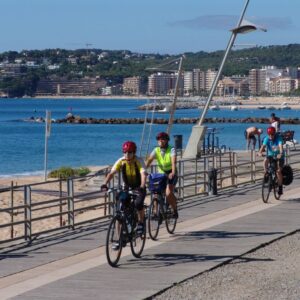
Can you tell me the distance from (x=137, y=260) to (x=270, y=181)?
8215mm

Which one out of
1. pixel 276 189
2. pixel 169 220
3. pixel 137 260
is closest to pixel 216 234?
pixel 169 220

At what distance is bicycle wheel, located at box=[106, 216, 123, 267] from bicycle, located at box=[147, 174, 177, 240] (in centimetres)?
215

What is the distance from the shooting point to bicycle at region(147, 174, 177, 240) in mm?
15012

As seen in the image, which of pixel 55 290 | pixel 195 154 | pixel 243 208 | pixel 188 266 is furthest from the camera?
pixel 195 154

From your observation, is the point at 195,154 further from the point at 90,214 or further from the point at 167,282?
the point at 167,282

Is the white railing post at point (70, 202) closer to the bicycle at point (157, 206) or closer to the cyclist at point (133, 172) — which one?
the bicycle at point (157, 206)

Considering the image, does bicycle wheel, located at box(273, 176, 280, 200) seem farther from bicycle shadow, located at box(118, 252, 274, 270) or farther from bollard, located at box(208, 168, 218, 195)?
bicycle shadow, located at box(118, 252, 274, 270)

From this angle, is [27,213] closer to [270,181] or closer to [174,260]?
[174,260]

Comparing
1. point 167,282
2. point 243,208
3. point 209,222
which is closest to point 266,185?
point 243,208

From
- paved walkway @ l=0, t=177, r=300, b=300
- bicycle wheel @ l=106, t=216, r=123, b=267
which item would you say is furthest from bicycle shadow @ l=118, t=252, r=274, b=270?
bicycle wheel @ l=106, t=216, r=123, b=267

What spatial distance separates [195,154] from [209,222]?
1449 cm

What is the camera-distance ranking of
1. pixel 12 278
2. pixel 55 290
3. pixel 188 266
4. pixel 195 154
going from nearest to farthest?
pixel 55 290 → pixel 12 278 → pixel 188 266 → pixel 195 154

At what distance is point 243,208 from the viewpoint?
19.7m

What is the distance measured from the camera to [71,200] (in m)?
16.3
